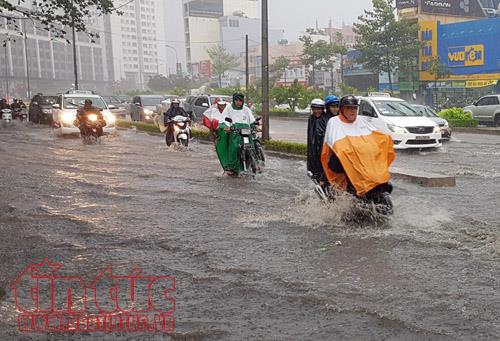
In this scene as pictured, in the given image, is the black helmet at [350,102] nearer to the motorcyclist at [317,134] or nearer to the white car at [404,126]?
the motorcyclist at [317,134]

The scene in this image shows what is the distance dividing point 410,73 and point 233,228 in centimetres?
4400

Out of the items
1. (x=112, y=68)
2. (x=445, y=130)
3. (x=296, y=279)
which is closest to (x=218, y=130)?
(x=296, y=279)

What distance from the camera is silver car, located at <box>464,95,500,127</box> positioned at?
81.1 feet

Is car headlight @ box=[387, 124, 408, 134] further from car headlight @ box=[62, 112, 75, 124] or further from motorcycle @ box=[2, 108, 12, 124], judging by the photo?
motorcycle @ box=[2, 108, 12, 124]

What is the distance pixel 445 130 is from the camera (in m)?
18.8

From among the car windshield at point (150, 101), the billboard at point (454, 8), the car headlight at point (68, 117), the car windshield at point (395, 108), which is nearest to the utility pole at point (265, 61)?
the car windshield at point (395, 108)

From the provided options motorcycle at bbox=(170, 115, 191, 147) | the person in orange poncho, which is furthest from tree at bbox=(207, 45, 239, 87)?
the person in orange poncho

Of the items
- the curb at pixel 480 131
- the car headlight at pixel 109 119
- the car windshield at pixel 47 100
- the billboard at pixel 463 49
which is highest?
the billboard at pixel 463 49

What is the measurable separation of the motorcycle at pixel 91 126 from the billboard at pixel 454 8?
41778mm

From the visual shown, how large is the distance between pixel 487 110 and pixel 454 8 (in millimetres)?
36539

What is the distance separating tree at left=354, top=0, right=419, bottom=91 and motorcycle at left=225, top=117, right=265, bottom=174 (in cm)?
3583

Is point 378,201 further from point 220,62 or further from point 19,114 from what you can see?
point 220,62

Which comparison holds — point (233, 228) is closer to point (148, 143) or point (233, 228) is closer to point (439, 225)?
point (439, 225)

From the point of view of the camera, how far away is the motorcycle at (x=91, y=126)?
19562 mm
